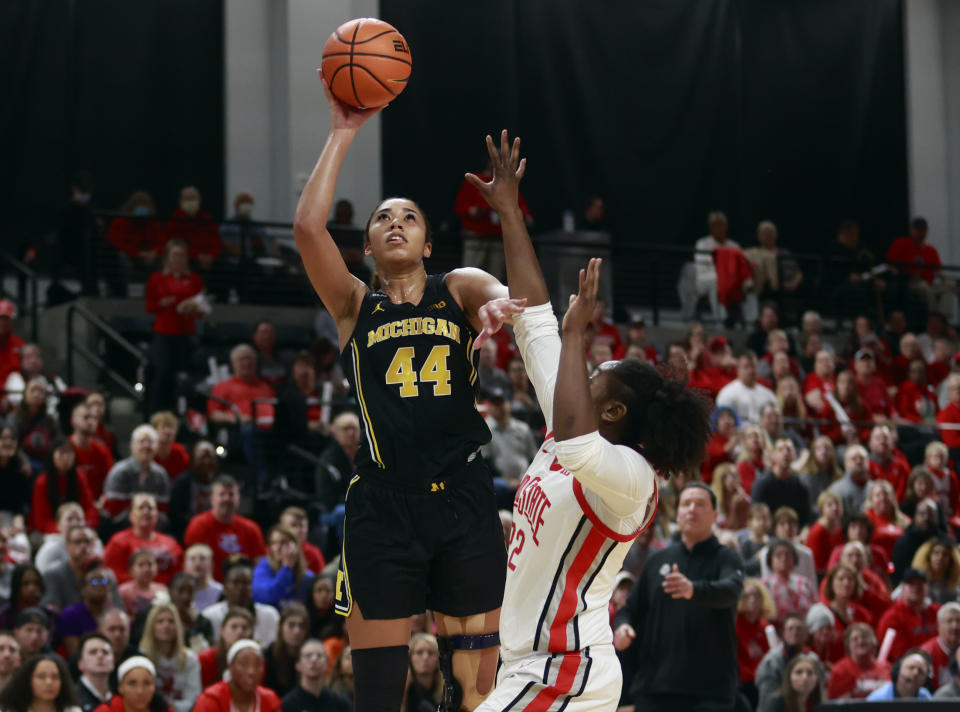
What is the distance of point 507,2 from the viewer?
19.3 metres

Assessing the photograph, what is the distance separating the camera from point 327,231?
15.9ft

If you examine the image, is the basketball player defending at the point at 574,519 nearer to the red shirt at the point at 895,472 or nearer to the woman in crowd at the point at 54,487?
the woman in crowd at the point at 54,487

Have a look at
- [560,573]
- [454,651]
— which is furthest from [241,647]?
[560,573]

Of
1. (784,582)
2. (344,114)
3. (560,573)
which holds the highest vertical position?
(344,114)

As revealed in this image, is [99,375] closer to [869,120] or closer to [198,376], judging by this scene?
[198,376]

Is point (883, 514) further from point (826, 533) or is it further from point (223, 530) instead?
point (223, 530)

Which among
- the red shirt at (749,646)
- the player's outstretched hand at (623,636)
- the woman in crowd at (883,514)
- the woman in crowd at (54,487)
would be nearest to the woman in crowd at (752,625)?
the red shirt at (749,646)

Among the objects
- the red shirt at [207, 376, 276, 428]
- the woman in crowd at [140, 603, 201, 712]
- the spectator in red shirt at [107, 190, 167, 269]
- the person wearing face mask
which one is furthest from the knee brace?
the person wearing face mask

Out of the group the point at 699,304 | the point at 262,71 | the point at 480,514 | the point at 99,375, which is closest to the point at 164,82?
the point at 262,71

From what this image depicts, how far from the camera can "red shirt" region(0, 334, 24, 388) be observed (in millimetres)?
12688

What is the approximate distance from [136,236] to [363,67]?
10916 millimetres

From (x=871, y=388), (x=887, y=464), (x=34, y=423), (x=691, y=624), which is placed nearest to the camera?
(x=691, y=624)

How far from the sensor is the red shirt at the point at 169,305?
13336mm

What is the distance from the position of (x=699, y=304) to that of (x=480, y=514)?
43.9 ft
